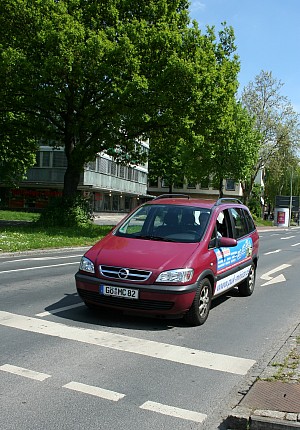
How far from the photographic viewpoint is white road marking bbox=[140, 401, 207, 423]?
151 inches

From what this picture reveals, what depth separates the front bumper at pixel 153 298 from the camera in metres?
6.16

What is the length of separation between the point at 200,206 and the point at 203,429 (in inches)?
181

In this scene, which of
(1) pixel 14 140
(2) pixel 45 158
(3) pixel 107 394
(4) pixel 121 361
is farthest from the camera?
(2) pixel 45 158

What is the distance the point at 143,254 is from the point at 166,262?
1.22 feet

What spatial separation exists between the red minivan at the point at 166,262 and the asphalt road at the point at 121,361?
0.40m

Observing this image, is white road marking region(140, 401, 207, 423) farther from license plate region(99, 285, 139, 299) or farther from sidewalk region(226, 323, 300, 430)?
license plate region(99, 285, 139, 299)

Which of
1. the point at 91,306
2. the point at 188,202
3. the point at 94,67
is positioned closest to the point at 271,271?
the point at 188,202

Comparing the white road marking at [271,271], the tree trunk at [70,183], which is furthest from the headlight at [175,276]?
the tree trunk at [70,183]

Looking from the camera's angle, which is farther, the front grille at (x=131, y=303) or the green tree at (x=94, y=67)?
the green tree at (x=94, y=67)

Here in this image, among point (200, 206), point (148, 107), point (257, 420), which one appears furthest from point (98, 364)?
point (148, 107)

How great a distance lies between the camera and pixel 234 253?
828 cm

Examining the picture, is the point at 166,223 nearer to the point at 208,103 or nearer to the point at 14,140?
the point at 208,103

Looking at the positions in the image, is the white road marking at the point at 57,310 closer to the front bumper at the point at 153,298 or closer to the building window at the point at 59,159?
the front bumper at the point at 153,298

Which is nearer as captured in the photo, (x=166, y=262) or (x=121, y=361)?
(x=121, y=361)
